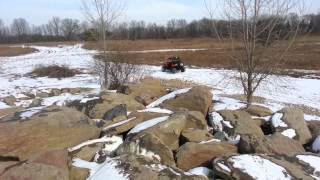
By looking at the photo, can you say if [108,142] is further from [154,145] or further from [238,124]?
[238,124]

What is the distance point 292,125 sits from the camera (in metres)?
7.90

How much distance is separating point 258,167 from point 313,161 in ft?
3.24

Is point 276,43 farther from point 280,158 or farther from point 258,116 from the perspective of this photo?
point 280,158

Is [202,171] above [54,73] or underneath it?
above

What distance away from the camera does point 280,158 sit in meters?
6.07

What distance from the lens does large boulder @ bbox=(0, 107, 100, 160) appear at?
6.30 meters

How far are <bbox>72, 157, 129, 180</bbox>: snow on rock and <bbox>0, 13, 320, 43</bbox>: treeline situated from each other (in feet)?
17.4

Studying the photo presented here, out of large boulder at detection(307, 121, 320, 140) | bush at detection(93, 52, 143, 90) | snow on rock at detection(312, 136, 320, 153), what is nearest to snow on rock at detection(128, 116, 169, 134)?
snow on rock at detection(312, 136, 320, 153)

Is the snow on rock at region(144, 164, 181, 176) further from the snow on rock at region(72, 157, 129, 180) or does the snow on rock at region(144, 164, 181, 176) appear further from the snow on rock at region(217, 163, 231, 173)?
the snow on rock at region(217, 163, 231, 173)

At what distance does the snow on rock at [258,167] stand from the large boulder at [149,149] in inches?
37.3

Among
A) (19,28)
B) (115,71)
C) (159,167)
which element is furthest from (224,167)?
(19,28)

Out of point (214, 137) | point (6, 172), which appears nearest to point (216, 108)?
point (214, 137)

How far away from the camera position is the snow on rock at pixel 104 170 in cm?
555

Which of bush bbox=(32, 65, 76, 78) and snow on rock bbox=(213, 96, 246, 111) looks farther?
bush bbox=(32, 65, 76, 78)
